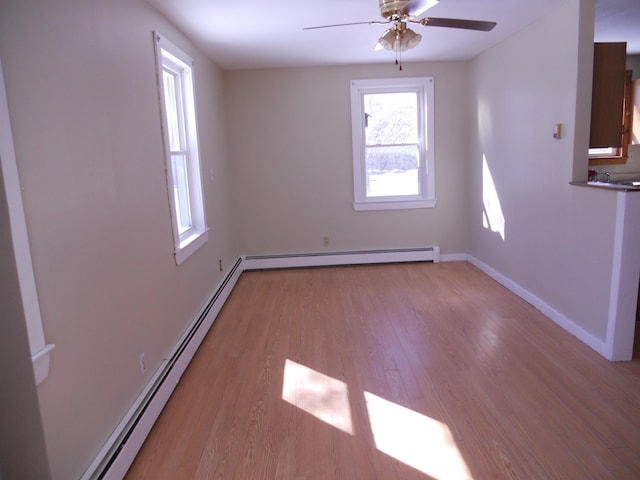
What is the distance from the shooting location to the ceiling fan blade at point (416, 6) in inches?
87.5

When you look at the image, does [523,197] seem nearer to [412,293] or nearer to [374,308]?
[412,293]

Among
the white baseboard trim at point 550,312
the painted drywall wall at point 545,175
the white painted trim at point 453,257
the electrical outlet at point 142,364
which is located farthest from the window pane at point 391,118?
the electrical outlet at point 142,364

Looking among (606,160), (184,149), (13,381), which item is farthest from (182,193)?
(606,160)

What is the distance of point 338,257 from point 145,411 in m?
3.45

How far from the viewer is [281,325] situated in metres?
3.67

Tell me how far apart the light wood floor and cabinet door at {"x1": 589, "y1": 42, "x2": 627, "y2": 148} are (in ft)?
5.03

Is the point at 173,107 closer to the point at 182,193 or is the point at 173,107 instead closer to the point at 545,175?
the point at 182,193

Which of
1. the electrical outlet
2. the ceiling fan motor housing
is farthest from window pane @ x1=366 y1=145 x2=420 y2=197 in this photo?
the electrical outlet

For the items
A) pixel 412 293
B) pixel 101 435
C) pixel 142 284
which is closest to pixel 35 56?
pixel 142 284

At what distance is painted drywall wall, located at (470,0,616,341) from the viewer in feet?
9.88

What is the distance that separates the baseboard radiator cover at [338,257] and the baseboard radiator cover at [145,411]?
184 centimetres

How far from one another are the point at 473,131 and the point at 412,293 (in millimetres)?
2075

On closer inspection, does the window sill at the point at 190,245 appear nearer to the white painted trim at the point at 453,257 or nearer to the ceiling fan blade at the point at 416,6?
the ceiling fan blade at the point at 416,6

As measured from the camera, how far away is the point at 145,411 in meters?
2.24
